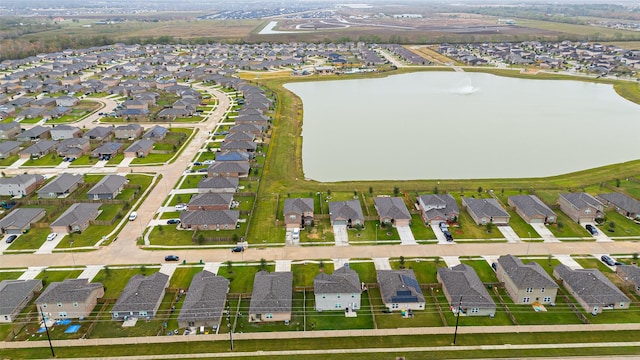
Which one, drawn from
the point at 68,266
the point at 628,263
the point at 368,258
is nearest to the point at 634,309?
the point at 628,263

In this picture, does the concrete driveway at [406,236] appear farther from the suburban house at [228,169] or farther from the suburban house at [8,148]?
the suburban house at [8,148]

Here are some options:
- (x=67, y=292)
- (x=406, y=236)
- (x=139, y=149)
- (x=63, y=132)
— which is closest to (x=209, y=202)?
(x=67, y=292)

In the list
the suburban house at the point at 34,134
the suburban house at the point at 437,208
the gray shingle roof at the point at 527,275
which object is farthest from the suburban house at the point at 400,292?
the suburban house at the point at 34,134

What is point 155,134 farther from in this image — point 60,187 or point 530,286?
point 530,286

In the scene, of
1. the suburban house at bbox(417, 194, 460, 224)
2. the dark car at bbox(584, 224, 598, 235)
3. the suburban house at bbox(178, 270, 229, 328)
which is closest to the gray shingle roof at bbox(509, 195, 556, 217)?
the dark car at bbox(584, 224, 598, 235)

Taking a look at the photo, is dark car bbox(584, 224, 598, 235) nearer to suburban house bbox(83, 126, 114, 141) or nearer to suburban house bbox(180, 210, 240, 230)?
suburban house bbox(180, 210, 240, 230)

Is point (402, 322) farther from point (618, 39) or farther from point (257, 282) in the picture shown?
point (618, 39)
